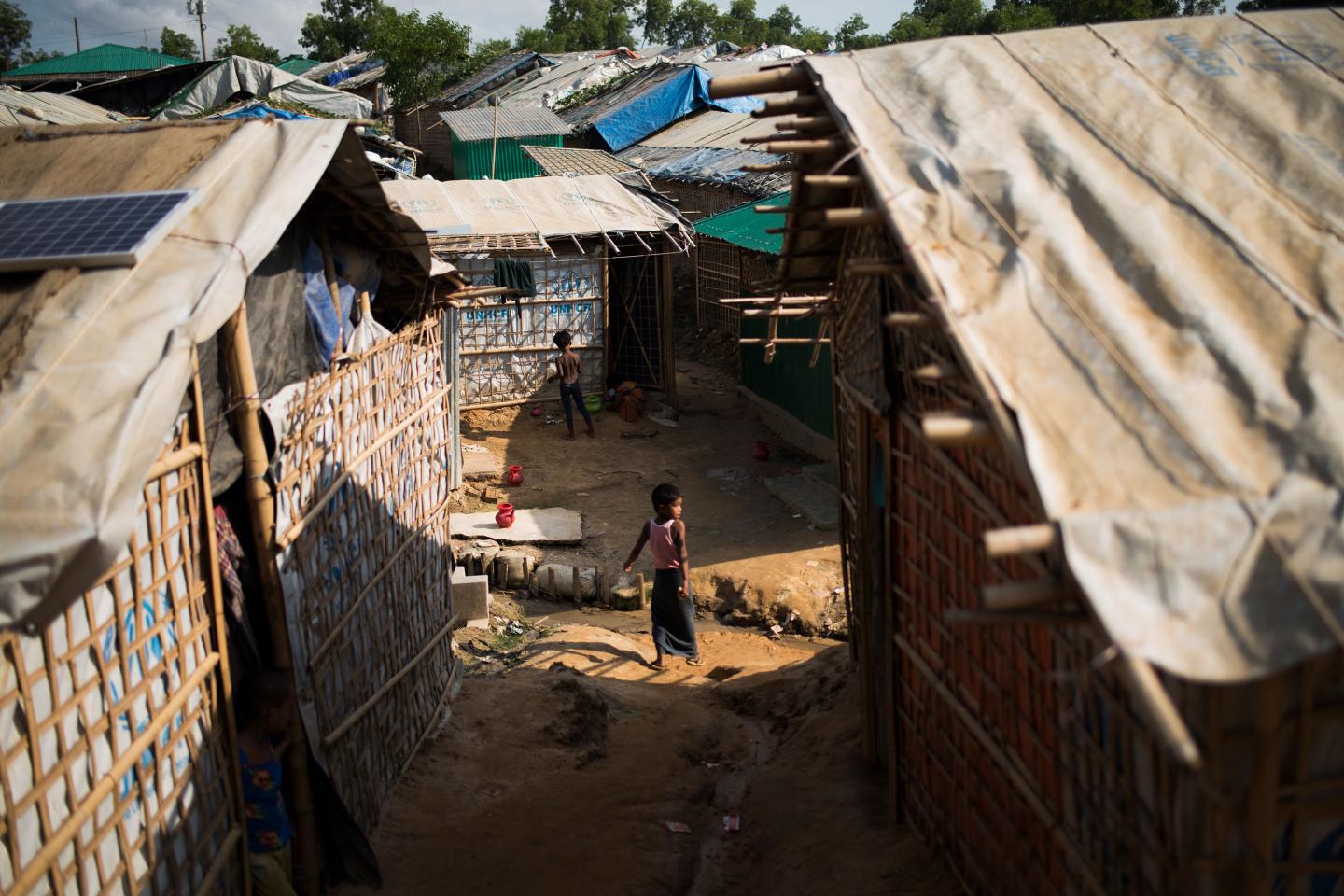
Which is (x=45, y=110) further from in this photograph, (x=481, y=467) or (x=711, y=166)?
(x=711, y=166)

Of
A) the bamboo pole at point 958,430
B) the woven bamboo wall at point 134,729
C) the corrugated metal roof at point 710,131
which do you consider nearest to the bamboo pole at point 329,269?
the woven bamboo wall at point 134,729

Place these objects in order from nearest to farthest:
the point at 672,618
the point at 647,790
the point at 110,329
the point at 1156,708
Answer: the point at 1156,708, the point at 110,329, the point at 647,790, the point at 672,618

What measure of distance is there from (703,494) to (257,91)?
2255cm

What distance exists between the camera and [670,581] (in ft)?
28.3

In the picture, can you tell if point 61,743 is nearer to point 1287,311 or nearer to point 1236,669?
point 1236,669

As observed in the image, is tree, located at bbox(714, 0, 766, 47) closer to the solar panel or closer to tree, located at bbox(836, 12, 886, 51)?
tree, located at bbox(836, 12, 886, 51)

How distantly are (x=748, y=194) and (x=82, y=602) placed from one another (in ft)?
55.5

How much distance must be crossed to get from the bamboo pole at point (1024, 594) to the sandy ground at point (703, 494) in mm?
7734

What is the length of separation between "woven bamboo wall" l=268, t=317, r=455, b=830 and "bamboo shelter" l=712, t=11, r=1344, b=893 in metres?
2.57

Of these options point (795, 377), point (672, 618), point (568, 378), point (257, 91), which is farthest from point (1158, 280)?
point (257, 91)

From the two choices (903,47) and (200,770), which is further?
(903,47)

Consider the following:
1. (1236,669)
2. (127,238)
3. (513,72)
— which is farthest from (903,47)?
(513,72)

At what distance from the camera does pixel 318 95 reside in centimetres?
2939

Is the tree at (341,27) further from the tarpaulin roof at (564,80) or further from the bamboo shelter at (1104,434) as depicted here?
the bamboo shelter at (1104,434)
